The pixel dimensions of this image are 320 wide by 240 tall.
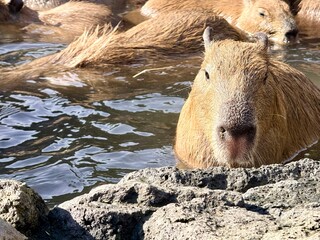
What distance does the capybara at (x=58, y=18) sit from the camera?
986 centimetres

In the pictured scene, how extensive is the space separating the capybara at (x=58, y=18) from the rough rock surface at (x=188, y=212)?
6.56m

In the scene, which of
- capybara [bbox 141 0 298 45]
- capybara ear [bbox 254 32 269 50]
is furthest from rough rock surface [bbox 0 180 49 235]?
capybara [bbox 141 0 298 45]

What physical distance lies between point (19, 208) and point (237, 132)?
1.56 metres

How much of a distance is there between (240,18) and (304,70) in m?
2.78

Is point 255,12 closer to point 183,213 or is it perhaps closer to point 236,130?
point 236,130

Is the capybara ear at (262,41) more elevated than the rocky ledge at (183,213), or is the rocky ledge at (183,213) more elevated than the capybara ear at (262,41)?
the capybara ear at (262,41)

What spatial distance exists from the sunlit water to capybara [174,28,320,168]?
26 centimetres

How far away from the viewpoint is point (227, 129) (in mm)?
4312

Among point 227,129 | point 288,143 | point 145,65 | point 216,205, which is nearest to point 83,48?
point 145,65

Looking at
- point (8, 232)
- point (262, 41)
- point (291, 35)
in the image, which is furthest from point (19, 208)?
point (291, 35)

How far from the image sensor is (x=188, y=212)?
2.98 m

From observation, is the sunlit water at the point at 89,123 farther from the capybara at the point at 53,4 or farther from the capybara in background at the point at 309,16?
Answer: the capybara at the point at 53,4

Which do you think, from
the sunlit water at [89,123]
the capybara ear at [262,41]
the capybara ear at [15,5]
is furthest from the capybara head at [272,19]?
the capybara ear at [262,41]

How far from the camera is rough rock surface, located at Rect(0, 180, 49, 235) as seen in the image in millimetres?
3090
